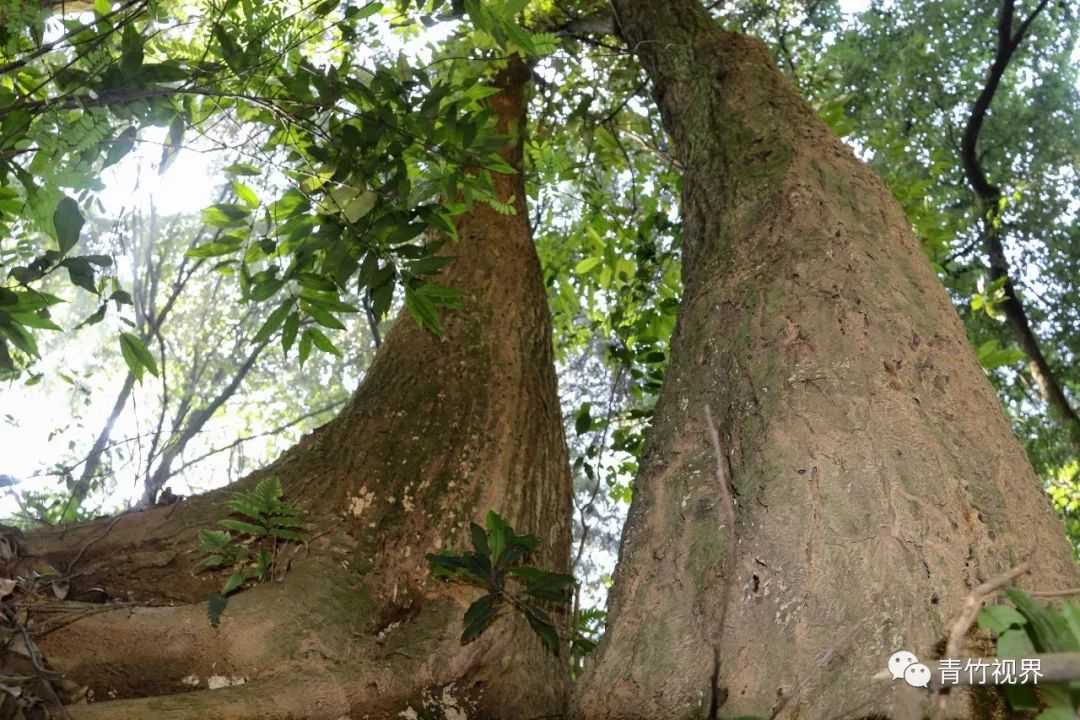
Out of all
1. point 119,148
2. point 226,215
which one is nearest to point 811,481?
point 119,148

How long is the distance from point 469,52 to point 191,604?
119 inches

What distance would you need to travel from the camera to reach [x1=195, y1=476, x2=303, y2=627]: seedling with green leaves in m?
1.98

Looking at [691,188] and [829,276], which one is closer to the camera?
[829,276]

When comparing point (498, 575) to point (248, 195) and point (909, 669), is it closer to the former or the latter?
point (909, 669)

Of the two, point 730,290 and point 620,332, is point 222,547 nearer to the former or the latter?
point 730,290

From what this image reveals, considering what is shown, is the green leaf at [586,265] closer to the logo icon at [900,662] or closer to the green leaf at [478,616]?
the green leaf at [478,616]

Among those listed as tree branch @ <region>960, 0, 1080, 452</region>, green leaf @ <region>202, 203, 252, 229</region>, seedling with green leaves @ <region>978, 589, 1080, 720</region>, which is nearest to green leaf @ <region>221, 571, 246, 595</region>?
green leaf @ <region>202, 203, 252, 229</region>

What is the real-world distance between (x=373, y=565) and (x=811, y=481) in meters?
1.20

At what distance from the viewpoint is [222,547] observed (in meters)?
1.99

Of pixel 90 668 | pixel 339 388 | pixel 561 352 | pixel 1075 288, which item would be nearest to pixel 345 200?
pixel 90 668

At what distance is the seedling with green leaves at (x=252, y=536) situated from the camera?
6.49 ft

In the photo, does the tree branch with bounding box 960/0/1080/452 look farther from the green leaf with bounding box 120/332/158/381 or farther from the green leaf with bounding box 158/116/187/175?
the green leaf with bounding box 120/332/158/381

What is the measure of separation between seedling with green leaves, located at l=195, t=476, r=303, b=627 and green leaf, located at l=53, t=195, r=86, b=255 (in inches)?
29.3

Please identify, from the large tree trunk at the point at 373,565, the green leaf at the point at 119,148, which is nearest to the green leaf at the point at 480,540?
the large tree trunk at the point at 373,565
